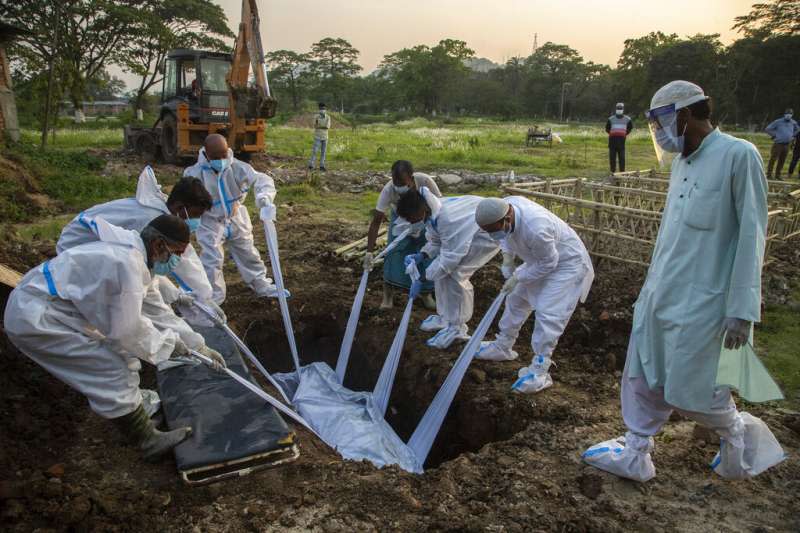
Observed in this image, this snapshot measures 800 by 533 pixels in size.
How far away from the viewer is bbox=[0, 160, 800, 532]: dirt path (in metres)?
2.70

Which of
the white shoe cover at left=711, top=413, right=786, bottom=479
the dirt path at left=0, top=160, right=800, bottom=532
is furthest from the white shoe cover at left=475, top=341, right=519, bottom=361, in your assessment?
the white shoe cover at left=711, top=413, right=786, bottom=479

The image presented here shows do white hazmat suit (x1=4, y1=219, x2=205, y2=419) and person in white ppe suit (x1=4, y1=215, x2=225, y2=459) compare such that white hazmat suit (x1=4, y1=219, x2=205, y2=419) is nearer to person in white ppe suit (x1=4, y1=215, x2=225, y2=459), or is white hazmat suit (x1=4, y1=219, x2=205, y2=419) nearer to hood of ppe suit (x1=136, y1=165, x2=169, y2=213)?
person in white ppe suit (x1=4, y1=215, x2=225, y2=459)

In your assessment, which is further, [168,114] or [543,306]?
[168,114]

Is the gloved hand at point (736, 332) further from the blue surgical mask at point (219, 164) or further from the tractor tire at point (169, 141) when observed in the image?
the tractor tire at point (169, 141)

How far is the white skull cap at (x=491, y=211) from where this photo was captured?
12.4 ft

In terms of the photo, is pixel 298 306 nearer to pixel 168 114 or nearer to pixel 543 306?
pixel 543 306

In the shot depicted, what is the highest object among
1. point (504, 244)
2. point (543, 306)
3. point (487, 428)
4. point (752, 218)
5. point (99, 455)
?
point (752, 218)

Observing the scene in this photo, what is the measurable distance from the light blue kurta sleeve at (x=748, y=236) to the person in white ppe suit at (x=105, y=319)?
2725mm

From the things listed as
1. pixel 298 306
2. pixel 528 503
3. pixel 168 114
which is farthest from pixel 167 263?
pixel 168 114

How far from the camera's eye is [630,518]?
9.24 feet

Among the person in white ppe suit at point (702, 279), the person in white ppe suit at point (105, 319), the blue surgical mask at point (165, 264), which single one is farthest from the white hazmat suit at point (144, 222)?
the person in white ppe suit at point (702, 279)

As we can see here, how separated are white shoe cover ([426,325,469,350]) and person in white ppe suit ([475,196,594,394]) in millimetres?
816

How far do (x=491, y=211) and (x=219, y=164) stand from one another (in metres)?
2.89

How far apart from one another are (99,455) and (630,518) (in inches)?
116
